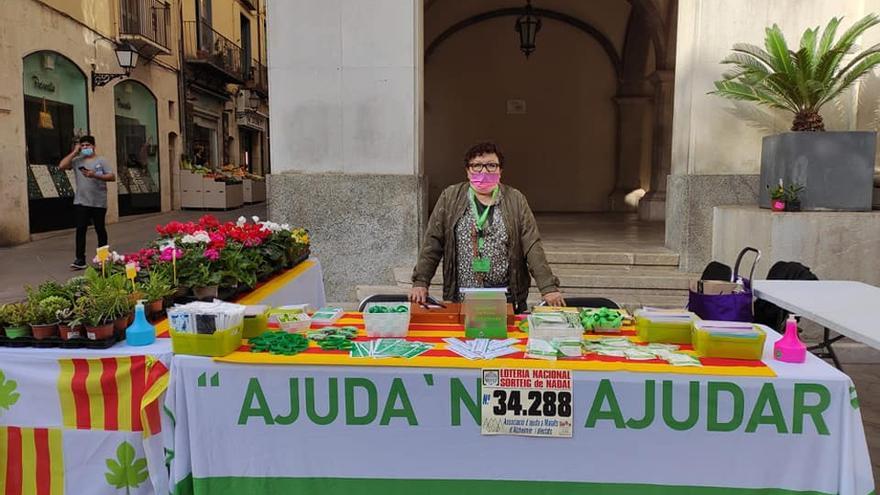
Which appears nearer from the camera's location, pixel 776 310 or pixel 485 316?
pixel 485 316

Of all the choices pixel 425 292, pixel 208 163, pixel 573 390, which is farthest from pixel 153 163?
pixel 573 390

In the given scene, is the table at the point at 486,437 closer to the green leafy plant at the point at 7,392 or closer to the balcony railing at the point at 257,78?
the green leafy plant at the point at 7,392

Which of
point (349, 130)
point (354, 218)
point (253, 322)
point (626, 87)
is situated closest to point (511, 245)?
point (253, 322)

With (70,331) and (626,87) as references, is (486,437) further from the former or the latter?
(626,87)

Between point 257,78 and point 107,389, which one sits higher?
point 257,78

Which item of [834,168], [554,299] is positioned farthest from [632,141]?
[554,299]

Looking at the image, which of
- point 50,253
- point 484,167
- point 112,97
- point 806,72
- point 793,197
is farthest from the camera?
point 112,97

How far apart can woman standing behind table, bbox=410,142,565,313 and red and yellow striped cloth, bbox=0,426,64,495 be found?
5.70 feet

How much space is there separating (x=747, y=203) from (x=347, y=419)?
594 cm

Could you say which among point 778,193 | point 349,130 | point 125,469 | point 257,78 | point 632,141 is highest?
point 257,78

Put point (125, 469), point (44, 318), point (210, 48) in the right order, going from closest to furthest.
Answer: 1. point (125, 469)
2. point (44, 318)
3. point (210, 48)

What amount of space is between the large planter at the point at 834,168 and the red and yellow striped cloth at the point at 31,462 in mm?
6091

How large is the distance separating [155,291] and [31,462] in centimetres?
84

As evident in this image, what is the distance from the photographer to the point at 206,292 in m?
3.33
